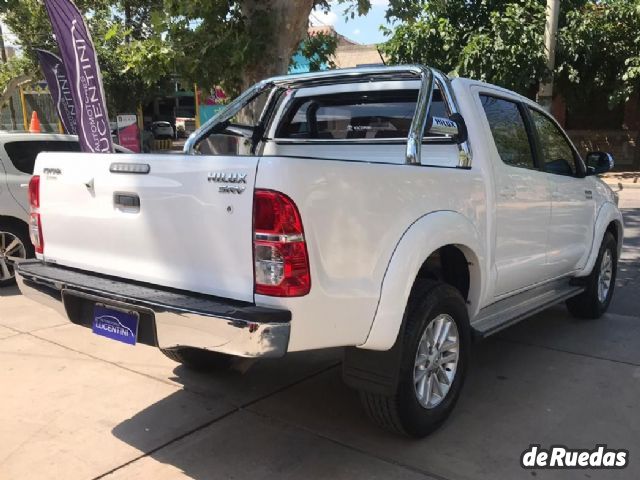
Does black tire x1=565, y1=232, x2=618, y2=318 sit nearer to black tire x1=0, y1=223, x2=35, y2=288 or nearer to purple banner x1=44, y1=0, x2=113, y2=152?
purple banner x1=44, y1=0, x2=113, y2=152

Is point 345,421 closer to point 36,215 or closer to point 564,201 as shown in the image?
point 36,215

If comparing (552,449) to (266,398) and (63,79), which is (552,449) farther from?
(63,79)

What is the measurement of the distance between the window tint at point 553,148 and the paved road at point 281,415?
1.39m

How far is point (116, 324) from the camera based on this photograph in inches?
116

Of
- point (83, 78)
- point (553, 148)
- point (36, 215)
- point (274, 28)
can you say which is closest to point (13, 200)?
point (83, 78)

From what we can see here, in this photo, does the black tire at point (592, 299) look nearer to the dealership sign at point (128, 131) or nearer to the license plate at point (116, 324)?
the license plate at point (116, 324)

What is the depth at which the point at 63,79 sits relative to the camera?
29.7ft

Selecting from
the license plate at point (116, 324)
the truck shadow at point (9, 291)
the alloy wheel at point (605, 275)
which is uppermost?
the license plate at point (116, 324)

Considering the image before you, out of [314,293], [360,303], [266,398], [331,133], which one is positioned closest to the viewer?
[314,293]

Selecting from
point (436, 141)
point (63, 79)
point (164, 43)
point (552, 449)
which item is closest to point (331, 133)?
point (436, 141)

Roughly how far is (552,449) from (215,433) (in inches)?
71.0

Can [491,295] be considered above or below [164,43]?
below

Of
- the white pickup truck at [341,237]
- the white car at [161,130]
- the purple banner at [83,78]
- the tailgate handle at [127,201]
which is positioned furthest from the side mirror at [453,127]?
the white car at [161,130]

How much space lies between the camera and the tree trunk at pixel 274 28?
5758 millimetres
